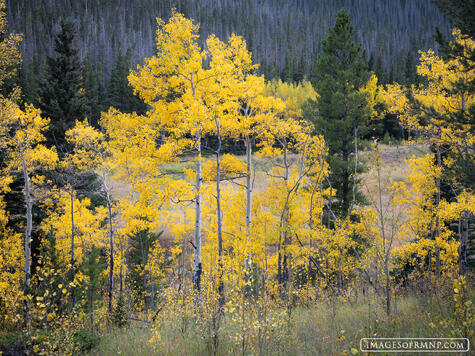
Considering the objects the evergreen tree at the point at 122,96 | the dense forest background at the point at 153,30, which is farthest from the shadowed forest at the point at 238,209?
the dense forest background at the point at 153,30

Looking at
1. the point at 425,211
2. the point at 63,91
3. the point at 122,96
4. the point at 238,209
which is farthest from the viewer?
the point at 122,96

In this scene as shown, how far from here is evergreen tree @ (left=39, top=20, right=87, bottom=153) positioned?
1878 centimetres

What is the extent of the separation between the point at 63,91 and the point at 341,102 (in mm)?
18504

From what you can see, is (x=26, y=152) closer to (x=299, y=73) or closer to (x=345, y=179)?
(x=345, y=179)

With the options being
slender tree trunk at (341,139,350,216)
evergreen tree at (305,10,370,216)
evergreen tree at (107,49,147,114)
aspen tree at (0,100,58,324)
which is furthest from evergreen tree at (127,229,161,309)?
evergreen tree at (107,49,147,114)

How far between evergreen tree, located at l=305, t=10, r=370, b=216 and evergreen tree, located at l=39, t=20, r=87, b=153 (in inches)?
634

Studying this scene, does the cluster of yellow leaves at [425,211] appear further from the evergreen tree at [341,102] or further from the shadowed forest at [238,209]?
the evergreen tree at [341,102]

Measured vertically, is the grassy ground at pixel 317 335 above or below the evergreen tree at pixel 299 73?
below

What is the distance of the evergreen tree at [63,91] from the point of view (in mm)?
18781

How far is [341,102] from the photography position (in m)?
15.7

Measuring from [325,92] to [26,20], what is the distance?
176287 mm

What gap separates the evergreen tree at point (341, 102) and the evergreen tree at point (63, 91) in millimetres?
16103

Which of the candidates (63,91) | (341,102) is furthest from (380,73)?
(63,91)

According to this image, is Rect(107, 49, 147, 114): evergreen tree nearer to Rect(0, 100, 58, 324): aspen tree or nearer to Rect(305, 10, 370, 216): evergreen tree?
Rect(0, 100, 58, 324): aspen tree
